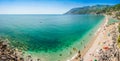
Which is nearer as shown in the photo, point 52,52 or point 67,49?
point 52,52

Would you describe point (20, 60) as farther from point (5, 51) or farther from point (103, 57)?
point (103, 57)

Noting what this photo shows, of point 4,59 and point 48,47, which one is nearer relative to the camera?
point 4,59

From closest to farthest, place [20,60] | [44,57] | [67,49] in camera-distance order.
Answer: [20,60] < [44,57] < [67,49]

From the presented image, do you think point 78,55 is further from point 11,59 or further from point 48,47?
point 11,59

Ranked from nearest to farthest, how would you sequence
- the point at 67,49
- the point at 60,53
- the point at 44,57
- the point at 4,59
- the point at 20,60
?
1. the point at 4,59
2. the point at 20,60
3. the point at 44,57
4. the point at 60,53
5. the point at 67,49

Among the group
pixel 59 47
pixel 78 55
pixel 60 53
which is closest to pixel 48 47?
pixel 59 47

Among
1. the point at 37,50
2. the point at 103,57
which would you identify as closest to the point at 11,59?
the point at 37,50

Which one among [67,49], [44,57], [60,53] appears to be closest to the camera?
[44,57]

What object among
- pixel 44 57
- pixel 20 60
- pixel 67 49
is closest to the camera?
pixel 20 60

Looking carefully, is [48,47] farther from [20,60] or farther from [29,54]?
[20,60]
